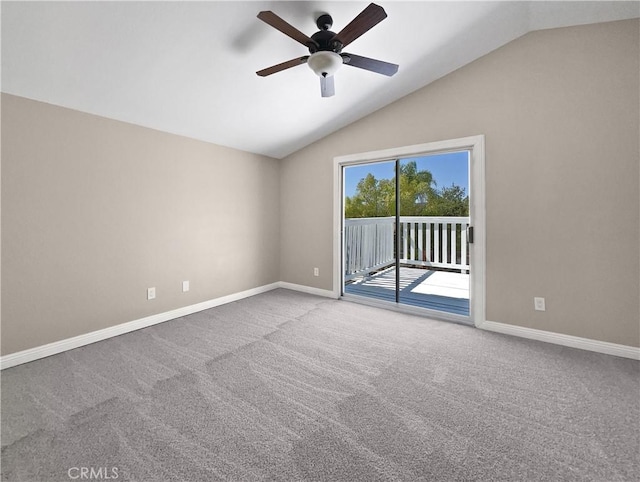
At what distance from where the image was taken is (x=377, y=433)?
146cm

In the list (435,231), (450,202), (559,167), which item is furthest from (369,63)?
(435,231)

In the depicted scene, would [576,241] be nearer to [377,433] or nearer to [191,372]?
[377,433]

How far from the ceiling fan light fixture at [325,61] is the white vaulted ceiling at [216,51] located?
32cm

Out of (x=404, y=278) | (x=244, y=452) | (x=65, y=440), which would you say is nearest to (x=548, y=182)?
(x=404, y=278)

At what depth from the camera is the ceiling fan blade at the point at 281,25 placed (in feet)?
5.30

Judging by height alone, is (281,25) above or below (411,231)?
above

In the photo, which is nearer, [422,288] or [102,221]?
[102,221]

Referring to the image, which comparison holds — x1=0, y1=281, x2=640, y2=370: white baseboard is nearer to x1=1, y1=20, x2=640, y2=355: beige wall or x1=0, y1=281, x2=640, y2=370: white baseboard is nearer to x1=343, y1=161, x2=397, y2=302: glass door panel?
x1=1, y1=20, x2=640, y2=355: beige wall

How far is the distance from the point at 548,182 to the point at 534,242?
0.55 metres

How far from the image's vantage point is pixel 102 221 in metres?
2.60

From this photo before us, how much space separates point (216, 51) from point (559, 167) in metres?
3.02

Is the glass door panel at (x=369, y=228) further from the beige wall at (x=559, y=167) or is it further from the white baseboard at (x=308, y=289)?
the beige wall at (x=559, y=167)

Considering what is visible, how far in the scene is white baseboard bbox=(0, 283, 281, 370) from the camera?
84.4 inches

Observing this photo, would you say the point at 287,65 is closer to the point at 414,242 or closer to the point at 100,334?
the point at 100,334
